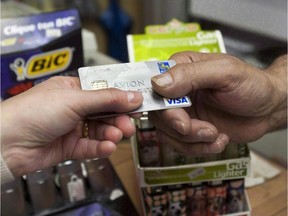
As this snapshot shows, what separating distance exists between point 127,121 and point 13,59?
1.19ft

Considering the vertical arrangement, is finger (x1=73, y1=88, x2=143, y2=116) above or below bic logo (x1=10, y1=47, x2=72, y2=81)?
above

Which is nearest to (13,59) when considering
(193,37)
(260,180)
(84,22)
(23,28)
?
(23,28)

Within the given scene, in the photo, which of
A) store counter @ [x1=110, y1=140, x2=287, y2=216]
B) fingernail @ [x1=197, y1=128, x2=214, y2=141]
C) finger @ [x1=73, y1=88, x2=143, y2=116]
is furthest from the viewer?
store counter @ [x1=110, y1=140, x2=287, y2=216]

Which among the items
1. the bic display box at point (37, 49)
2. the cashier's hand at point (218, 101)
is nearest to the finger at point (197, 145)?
the cashier's hand at point (218, 101)

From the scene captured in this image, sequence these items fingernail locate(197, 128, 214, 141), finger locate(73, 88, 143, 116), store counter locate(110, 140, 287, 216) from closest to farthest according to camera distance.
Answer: finger locate(73, 88, 143, 116) < fingernail locate(197, 128, 214, 141) < store counter locate(110, 140, 287, 216)

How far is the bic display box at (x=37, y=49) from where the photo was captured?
79cm

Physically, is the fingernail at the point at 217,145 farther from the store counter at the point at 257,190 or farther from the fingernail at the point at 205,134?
the store counter at the point at 257,190

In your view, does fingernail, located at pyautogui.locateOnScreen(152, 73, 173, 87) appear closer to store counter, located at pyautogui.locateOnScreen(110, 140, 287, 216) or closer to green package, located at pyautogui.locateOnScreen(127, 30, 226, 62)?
green package, located at pyautogui.locateOnScreen(127, 30, 226, 62)

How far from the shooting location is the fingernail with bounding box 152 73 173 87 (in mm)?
521

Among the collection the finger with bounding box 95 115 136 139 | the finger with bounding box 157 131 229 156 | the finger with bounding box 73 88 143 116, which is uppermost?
the finger with bounding box 73 88 143 116

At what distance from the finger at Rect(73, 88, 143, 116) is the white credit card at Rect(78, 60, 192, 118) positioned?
0.02m

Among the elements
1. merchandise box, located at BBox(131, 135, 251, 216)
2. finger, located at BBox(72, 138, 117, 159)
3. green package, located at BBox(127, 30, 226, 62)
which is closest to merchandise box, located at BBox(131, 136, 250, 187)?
merchandise box, located at BBox(131, 135, 251, 216)

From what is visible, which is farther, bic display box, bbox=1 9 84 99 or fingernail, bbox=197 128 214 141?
bic display box, bbox=1 9 84 99

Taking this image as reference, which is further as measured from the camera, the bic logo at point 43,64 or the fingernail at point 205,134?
the bic logo at point 43,64
